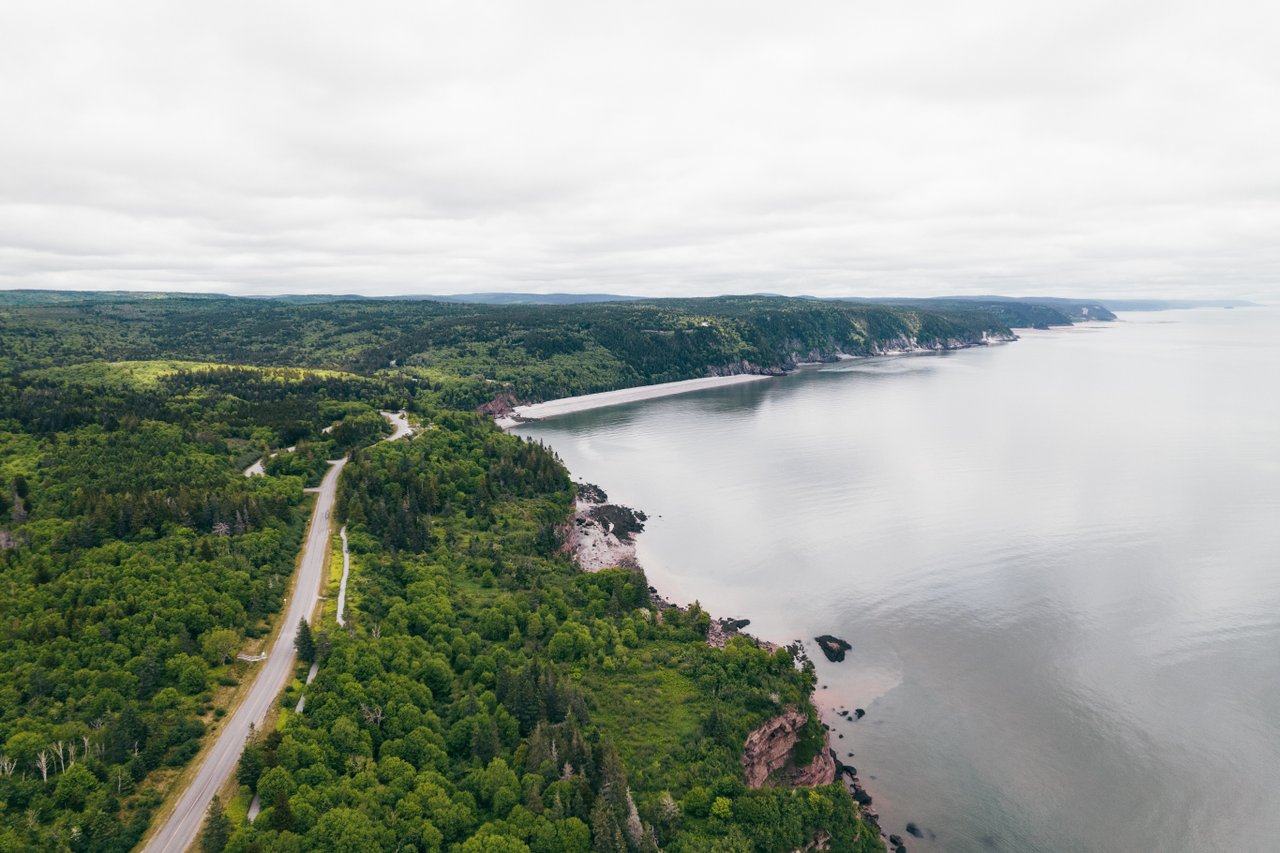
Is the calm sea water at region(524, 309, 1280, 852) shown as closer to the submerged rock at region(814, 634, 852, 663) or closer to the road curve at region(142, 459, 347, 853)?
the submerged rock at region(814, 634, 852, 663)

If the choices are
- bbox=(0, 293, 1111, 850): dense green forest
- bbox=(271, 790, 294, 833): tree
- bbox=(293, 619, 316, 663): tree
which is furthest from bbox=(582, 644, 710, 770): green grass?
bbox=(293, 619, 316, 663): tree

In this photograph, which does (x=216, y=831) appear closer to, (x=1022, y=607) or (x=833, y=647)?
(x=833, y=647)

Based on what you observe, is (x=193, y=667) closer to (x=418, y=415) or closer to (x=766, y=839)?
(x=766, y=839)

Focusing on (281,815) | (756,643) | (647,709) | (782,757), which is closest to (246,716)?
(281,815)

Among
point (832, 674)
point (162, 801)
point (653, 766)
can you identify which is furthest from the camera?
point (832, 674)

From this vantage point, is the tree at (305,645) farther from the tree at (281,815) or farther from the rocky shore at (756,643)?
the rocky shore at (756,643)

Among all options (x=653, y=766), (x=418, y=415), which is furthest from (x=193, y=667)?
(x=418, y=415)

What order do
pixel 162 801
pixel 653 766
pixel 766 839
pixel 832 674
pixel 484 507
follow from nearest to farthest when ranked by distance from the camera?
pixel 162 801 < pixel 766 839 < pixel 653 766 < pixel 832 674 < pixel 484 507
